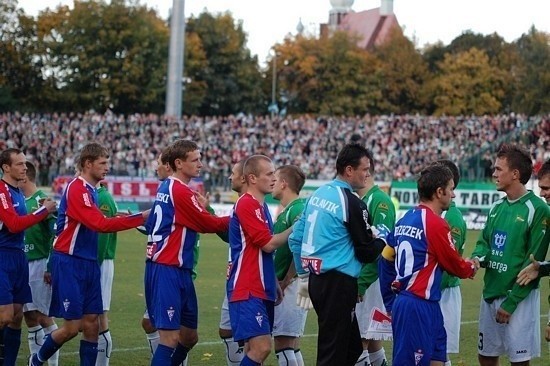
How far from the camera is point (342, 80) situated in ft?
279

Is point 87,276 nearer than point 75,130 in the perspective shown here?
Yes

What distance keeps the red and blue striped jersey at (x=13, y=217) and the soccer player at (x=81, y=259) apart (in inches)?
11.6

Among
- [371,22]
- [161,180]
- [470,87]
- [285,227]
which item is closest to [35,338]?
[161,180]

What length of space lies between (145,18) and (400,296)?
230ft

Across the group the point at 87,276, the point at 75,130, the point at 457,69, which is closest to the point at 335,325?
the point at 87,276

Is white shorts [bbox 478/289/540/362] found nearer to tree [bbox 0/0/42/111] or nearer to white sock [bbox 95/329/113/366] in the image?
white sock [bbox 95/329/113/366]

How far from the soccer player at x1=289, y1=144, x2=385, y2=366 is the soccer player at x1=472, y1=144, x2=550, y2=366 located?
118 centimetres

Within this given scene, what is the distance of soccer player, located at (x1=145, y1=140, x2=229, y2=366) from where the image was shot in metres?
9.10

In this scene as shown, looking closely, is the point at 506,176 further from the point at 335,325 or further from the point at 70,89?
the point at 70,89

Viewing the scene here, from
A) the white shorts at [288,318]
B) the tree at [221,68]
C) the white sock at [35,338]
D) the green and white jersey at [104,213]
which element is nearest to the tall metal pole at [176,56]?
the tree at [221,68]

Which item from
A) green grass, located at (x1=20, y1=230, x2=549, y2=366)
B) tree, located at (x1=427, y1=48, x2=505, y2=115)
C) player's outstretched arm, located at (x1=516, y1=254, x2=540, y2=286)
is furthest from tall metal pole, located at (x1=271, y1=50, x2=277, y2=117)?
player's outstretched arm, located at (x1=516, y1=254, x2=540, y2=286)

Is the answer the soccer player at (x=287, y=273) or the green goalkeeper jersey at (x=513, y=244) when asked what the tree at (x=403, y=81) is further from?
the green goalkeeper jersey at (x=513, y=244)

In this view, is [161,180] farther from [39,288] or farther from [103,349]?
[39,288]

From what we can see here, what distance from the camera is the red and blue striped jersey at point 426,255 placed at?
8.13 m
